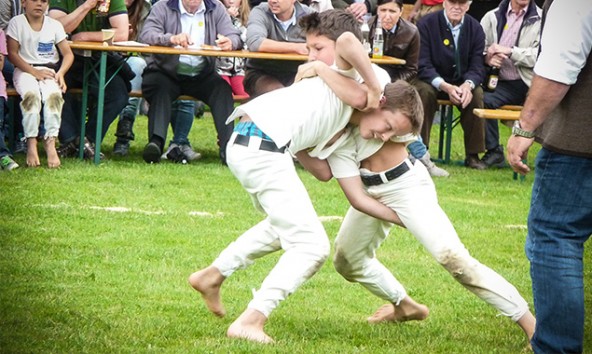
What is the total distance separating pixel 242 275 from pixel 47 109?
175 inches

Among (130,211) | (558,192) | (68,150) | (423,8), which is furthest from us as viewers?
(423,8)

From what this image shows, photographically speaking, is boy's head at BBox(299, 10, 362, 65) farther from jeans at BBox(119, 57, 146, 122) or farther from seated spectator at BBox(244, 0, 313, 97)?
jeans at BBox(119, 57, 146, 122)

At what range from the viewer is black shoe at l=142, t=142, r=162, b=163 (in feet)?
37.2

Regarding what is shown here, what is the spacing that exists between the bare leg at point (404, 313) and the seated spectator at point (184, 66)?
5.71 metres

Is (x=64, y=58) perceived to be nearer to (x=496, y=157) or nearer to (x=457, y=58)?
(x=457, y=58)

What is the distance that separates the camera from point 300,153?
18.4 ft

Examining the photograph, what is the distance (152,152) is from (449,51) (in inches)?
137

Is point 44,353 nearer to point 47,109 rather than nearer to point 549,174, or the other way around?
point 549,174

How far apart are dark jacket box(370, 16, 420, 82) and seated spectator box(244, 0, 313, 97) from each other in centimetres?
107

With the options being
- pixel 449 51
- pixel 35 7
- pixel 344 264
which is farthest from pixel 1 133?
pixel 344 264

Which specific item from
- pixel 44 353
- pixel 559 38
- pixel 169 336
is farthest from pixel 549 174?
pixel 44 353

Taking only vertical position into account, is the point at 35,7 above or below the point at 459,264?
below

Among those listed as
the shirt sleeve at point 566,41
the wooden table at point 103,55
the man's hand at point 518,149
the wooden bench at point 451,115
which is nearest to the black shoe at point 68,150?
the wooden table at point 103,55

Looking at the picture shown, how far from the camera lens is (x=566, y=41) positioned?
465 cm
